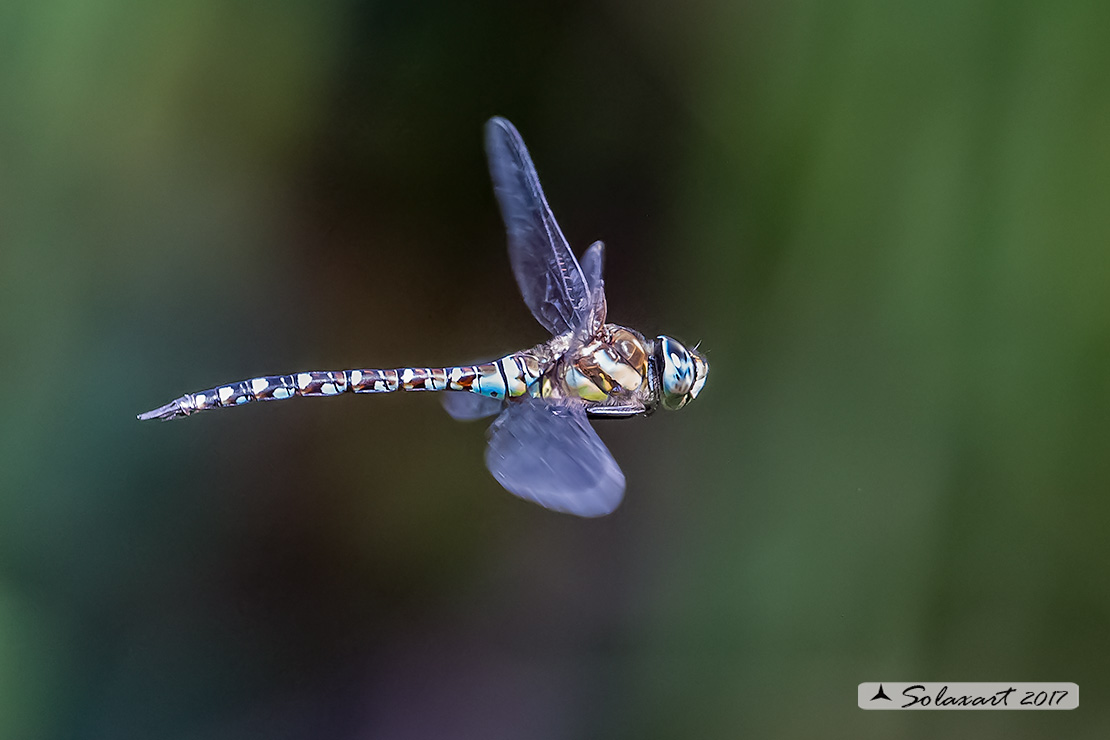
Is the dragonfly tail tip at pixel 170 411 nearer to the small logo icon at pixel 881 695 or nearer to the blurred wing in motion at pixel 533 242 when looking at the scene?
the blurred wing in motion at pixel 533 242

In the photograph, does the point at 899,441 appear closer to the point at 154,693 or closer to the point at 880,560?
the point at 880,560

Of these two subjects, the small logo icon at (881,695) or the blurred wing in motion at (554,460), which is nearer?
the blurred wing in motion at (554,460)

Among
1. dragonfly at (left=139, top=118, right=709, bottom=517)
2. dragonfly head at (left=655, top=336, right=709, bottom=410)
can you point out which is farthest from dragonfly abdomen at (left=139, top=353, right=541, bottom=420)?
dragonfly head at (left=655, top=336, right=709, bottom=410)

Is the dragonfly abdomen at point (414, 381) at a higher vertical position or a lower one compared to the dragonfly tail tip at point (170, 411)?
higher

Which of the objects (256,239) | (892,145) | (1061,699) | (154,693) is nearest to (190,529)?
(154,693)

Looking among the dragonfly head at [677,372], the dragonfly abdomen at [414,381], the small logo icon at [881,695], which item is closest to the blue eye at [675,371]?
the dragonfly head at [677,372]

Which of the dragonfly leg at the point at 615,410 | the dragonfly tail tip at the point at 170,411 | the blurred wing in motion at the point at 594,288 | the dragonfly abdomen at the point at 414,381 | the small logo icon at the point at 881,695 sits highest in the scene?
the blurred wing in motion at the point at 594,288

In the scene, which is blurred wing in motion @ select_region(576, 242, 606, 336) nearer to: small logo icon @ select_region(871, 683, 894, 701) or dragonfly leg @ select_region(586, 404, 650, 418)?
dragonfly leg @ select_region(586, 404, 650, 418)
